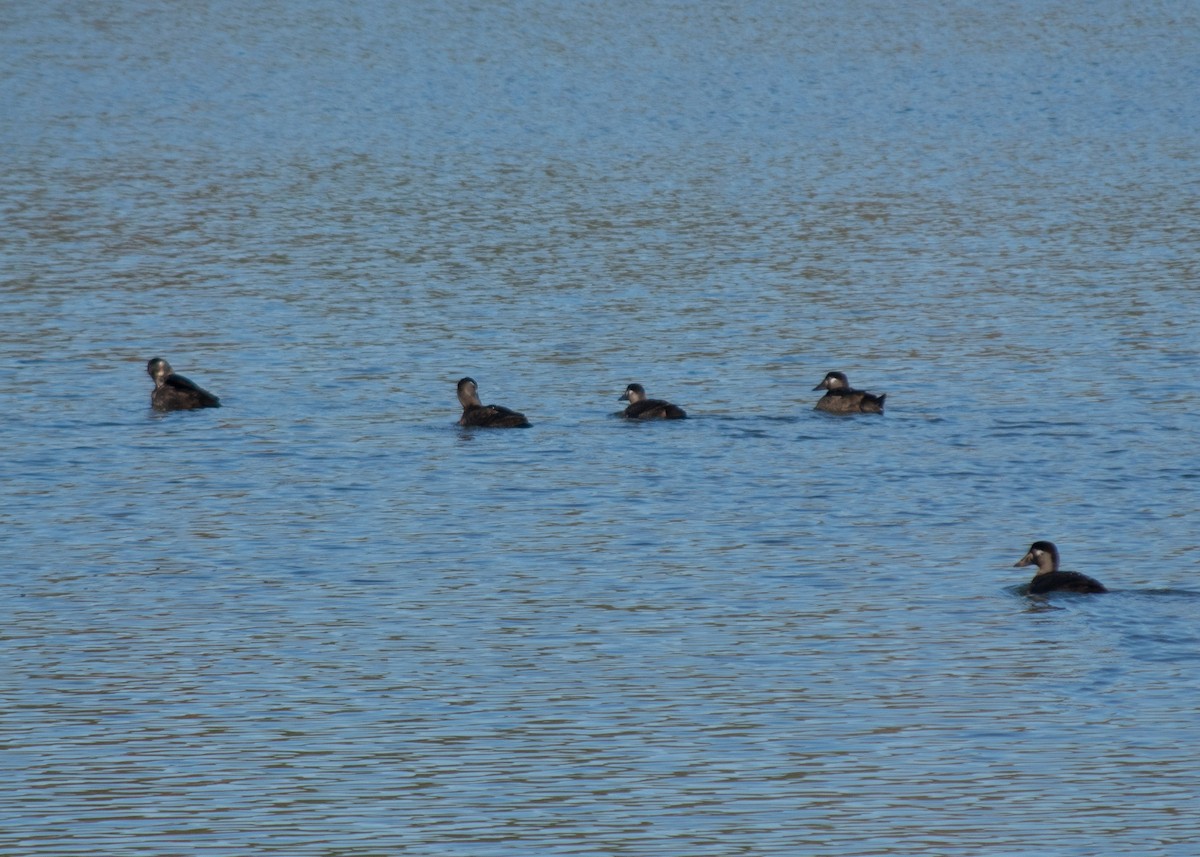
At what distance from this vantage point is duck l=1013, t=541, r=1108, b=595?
14.4 m

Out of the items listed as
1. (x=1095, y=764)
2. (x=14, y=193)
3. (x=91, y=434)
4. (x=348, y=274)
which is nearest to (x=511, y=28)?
(x=14, y=193)

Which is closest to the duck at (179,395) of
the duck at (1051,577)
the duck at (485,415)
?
the duck at (485,415)

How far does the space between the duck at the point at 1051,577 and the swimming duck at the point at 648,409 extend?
6613mm

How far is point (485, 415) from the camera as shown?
69.2 ft

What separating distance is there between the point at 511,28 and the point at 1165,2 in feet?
73.8

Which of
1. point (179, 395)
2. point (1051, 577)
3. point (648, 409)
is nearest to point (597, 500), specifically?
point (648, 409)

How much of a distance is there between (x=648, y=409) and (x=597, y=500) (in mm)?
3186

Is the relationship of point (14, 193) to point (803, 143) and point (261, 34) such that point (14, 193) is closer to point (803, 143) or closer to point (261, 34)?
point (803, 143)

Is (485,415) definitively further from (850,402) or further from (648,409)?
(850,402)

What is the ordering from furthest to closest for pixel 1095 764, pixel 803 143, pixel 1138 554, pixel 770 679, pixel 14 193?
pixel 803 143, pixel 14 193, pixel 1138 554, pixel 770 679, pixel 1095 764

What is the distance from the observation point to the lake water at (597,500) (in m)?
11.0

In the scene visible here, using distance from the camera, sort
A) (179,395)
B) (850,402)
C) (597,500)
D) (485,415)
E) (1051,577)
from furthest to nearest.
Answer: (179,395), (850,402), (485,415), (597,500), (1051,577)

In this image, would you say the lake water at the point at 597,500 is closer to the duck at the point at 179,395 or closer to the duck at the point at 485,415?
the duck at the point at 485,415

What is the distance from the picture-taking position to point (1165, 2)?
2758 inches
